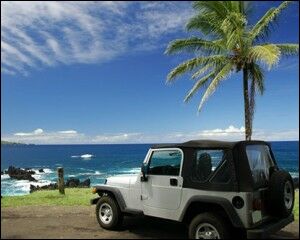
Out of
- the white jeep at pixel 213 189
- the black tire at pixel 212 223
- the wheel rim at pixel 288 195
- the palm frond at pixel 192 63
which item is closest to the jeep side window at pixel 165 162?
the white jeep at pixel 213 189

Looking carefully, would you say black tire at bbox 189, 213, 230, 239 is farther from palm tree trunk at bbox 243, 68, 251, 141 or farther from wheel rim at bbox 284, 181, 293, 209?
palm tree trunk at bbox 243, 68, 251, 141

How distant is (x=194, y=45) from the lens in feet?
58.6

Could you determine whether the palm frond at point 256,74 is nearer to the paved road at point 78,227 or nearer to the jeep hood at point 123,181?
the paved road at point 78,227

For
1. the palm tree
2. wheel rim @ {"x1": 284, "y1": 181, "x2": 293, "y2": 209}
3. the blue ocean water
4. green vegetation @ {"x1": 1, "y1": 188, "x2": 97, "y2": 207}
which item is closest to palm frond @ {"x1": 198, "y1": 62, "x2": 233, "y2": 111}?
the palm tree

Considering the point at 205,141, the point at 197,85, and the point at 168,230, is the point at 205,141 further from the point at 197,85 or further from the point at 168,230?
the point at 197,85

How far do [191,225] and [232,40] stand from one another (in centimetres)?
976

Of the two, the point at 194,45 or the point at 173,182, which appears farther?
the point at 194,45

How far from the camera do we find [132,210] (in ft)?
30.9

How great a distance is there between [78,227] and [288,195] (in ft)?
15.1

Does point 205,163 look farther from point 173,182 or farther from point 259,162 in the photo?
point 259,162

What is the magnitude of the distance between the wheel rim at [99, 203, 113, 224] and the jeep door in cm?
104

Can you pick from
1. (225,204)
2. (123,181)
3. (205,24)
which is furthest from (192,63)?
(225,204)

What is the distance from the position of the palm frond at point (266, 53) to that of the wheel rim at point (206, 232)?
27.2 ft

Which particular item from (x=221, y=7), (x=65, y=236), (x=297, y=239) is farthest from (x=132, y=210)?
(x=221, y=7)
